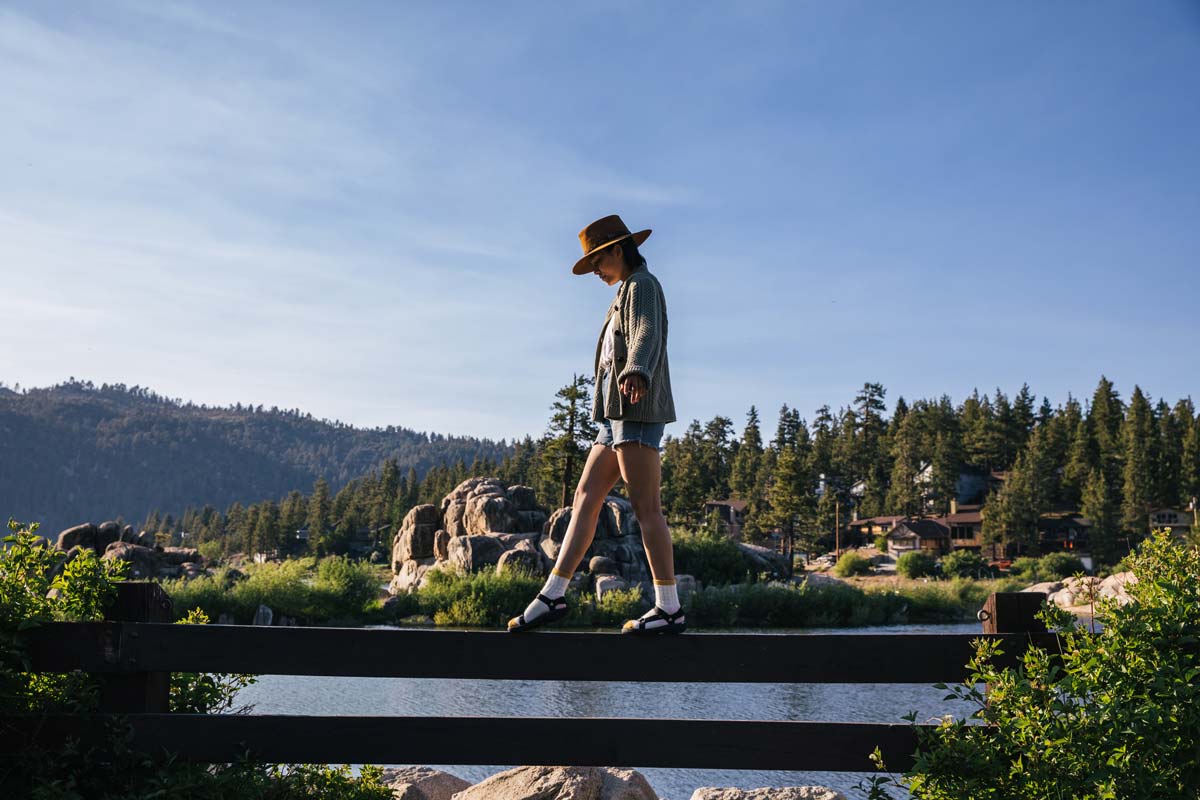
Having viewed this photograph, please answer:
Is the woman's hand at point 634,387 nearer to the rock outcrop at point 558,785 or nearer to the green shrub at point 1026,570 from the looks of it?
the rock outcrop at point 558,785

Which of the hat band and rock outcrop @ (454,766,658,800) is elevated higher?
the hat band

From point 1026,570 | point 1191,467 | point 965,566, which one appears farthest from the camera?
point 1191,467

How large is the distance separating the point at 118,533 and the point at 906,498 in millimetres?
68575

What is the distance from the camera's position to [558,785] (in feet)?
19.9

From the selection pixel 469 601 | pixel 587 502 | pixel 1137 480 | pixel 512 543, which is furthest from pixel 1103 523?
pixel 587 502

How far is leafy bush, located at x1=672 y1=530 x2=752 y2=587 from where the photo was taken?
1759 inches

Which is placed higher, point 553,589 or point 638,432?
point 638,432

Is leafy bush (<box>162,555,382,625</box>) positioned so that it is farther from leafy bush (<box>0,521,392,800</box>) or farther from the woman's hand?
the woman's hand

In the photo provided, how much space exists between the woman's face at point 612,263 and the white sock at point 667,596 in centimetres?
154

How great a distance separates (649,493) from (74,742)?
8.89ft

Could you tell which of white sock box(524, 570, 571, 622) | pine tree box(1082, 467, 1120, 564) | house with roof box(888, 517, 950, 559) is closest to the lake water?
white sock box(524, 570, 571, 622)

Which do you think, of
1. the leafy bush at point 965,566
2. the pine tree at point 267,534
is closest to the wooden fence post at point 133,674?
the leafy bush at point 965,566

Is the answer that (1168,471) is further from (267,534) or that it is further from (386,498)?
(267,534)

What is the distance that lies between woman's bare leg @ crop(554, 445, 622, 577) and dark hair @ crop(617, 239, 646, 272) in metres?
0.94
